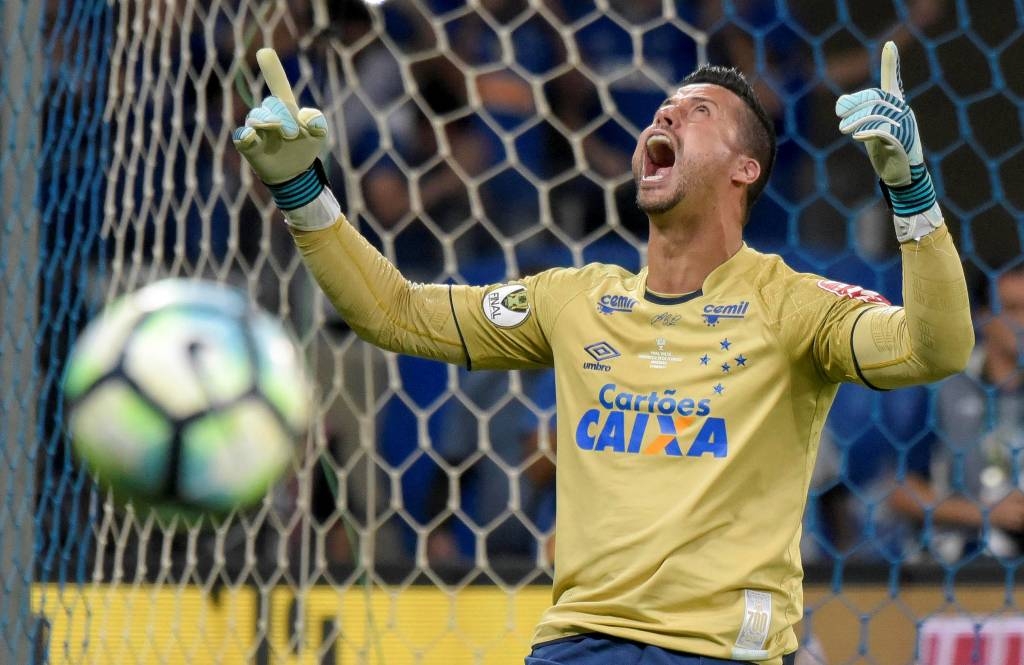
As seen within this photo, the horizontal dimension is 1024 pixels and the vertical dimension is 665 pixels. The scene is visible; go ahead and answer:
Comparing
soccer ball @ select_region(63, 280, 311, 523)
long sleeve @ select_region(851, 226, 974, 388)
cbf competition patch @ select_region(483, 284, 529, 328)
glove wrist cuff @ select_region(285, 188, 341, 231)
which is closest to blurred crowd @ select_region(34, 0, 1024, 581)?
soccer ball @ select_region(63, 280, 311, 523)

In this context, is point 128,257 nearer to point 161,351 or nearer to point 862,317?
point 161,351

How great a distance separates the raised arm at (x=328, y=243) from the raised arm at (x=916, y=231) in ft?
2.64

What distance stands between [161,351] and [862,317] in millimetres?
1268

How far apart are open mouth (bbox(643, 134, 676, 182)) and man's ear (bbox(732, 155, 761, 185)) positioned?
0.11 meters

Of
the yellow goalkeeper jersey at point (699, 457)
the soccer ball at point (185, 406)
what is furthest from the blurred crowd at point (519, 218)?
the yellow goalkeeper jersey at point (699, 457)

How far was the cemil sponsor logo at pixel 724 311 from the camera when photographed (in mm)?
2246

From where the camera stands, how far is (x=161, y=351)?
2682 mm

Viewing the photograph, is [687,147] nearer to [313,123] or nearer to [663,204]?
[663,204]

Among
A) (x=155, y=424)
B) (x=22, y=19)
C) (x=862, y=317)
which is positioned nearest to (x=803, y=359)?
(x=862, y=317)

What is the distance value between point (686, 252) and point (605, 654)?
644 mm

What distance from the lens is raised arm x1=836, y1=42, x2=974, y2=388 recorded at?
1955 mm

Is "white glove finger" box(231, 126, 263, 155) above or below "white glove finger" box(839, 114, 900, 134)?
above

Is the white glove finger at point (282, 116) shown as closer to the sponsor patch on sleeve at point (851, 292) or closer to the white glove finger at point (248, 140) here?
the white glove finger at point (248, 140)

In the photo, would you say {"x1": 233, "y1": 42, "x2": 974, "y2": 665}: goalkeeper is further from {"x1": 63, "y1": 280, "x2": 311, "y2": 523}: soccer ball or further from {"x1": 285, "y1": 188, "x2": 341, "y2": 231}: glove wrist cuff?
{"x1": 63, "y1": 280, "x2": 311, "y2": 523}: soccer ball
